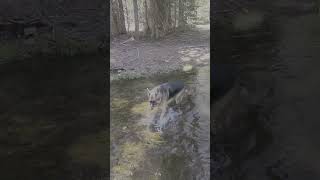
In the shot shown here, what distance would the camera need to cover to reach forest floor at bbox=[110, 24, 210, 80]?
131cm

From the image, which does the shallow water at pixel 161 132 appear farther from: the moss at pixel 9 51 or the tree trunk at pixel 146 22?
the moss at pixel 9 51

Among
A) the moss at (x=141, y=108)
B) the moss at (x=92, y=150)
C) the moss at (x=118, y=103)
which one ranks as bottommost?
the moss at (x=92, y=150)

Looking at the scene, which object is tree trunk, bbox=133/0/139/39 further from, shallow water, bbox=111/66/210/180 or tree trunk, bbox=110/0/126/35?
shallow water, bbox=111/66/210/180

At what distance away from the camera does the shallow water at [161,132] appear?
1321 millimetres

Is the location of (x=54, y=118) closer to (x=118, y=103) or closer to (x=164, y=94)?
(x=118, y=103)

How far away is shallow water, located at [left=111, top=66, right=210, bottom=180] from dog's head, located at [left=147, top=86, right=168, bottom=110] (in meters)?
0.02

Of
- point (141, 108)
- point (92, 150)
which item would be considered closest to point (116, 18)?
point (141, 108)

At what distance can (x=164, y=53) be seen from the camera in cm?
132

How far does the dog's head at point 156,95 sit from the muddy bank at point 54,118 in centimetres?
14

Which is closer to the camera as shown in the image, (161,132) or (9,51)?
(9,51)

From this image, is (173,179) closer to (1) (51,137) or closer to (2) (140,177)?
(2) (140,177)

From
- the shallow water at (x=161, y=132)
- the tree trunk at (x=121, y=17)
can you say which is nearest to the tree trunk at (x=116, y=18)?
the tree trunk at (x=121, y=17)

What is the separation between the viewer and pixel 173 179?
52.7 inches

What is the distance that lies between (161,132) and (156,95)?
0.11 meters
